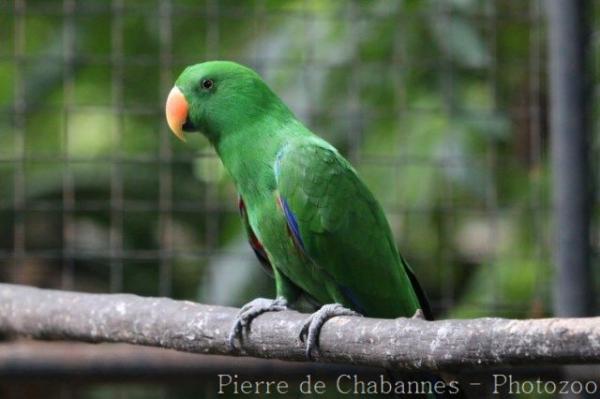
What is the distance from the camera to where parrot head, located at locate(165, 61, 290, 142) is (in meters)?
2.23

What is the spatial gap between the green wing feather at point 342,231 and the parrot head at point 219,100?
0.49ft

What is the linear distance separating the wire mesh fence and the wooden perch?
0.80 m

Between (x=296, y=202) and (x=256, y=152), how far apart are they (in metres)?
0.16

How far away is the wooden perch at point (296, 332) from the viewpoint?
50.2 inches

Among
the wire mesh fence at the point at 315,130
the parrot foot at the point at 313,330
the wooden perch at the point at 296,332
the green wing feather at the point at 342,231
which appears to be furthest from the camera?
the wire mesh fence at the point at 315,130

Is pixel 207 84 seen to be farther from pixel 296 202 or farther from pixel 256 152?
pixel 296 202

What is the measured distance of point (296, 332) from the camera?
1710 mm

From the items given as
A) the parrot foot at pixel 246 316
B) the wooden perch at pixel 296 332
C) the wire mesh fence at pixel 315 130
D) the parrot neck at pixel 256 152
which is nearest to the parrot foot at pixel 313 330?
the wooden perch at pixel 296 332

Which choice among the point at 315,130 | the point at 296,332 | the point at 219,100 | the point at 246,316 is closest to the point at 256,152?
the point at 219,100

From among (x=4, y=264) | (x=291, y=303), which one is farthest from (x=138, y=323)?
(x=4, y=264)

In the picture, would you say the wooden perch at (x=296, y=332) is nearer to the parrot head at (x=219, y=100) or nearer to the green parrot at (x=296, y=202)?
the green parrot at (x=296, y=202)


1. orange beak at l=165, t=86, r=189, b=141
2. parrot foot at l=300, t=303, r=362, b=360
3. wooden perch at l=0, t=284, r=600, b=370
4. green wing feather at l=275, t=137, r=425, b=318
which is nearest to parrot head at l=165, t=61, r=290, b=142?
orange beak at l=165, t=86, r=189, b=141

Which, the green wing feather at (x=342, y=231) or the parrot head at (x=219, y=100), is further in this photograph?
the parrot head at (x=219, y=100)

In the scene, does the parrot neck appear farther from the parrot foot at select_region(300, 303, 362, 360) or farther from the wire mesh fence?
the wire mesh fence
